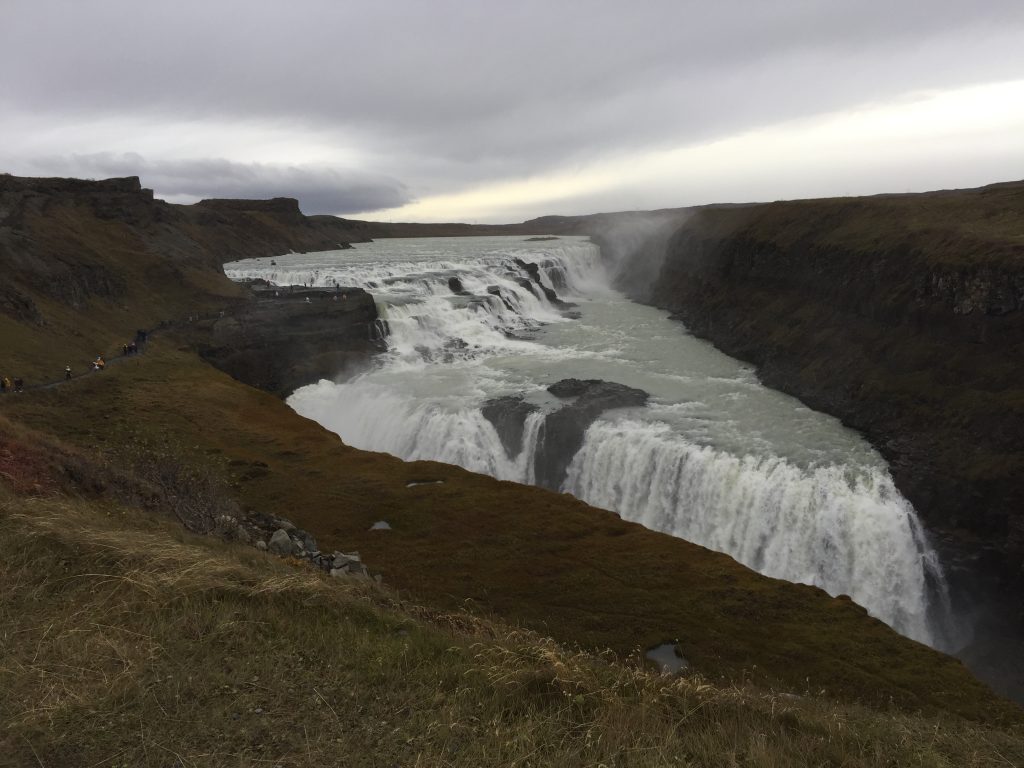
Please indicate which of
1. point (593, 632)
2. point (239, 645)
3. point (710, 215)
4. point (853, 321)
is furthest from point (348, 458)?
point (710, 215)

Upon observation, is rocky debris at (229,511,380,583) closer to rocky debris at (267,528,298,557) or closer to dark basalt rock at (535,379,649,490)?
rocky debris at (267,528,298,557)

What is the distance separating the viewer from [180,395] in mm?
26656

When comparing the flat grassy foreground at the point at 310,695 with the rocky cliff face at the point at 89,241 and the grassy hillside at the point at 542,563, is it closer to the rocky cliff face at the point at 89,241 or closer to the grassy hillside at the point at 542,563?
the grassy hillside at the point at 542,563

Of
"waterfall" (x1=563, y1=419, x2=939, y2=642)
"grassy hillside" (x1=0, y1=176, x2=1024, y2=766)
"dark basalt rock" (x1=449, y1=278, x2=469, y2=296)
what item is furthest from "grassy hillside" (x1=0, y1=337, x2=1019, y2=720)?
"dark basalt rock" (x1=449, y1=278, x2=469, y2=296)

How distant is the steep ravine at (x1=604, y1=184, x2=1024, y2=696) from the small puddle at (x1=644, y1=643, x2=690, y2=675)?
398 inches

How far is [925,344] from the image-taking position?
85.6ft

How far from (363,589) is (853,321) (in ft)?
102

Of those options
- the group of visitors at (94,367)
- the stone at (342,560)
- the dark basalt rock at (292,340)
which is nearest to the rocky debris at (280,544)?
the stone at (342,560)

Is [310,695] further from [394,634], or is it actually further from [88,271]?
[88,271]

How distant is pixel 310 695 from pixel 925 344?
29.6 meters

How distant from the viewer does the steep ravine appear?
60.6 feet

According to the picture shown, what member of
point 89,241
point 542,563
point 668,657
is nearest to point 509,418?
point 542,563

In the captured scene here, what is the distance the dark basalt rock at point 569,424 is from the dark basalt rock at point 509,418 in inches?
47.1

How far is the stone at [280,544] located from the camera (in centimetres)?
1176
